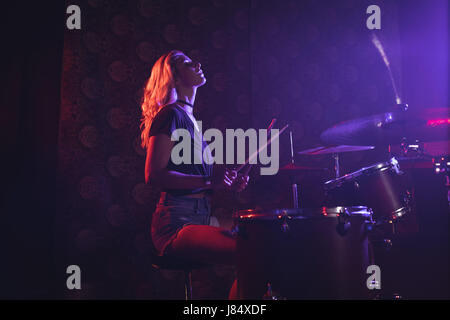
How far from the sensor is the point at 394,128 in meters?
1.71

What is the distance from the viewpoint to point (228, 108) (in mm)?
2646

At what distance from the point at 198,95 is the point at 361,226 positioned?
1.58m

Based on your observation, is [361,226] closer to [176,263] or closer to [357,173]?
[357,173]

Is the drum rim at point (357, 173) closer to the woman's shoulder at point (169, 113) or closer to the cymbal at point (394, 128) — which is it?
the cymbal at point (394, 128)

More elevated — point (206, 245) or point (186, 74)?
point (186, 74)

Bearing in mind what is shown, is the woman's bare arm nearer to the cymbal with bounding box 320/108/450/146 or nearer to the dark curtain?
the cymbal with bounding box 320/108/450/146

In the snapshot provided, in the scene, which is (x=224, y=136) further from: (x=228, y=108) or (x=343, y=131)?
(x=343, y=131)

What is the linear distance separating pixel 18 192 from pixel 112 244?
0.63 m

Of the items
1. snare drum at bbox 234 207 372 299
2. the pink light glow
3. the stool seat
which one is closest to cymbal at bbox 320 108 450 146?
the pink light glow

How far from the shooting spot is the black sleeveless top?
1.60 meters

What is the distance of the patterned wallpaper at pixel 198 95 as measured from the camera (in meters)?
2.25

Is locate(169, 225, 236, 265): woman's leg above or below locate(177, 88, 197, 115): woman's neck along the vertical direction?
below

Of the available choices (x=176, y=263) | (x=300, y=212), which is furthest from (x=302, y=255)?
(x=176, y=263)

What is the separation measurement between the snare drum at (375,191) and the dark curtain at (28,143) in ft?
5.46
